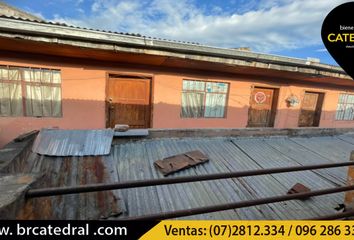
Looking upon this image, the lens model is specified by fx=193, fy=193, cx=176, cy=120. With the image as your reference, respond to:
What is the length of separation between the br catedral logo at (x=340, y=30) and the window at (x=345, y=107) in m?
8.34

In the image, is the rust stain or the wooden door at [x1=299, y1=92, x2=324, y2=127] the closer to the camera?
the rust stain

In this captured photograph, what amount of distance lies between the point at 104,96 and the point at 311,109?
28.6ft

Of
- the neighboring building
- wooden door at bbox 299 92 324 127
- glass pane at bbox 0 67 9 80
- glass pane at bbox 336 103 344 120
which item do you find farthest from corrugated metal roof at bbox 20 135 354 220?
glass pane at bbox 336 103 344 120

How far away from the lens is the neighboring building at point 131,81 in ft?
14.3

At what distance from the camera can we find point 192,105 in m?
6.70

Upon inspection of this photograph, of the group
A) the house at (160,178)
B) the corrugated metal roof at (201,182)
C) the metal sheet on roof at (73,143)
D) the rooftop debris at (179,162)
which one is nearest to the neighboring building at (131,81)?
the metal sheet on roof at (73,143)

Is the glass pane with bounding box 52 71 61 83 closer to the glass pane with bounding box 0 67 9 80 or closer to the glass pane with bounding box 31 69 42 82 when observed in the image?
the glass pane with bounding box 31 69 42 82

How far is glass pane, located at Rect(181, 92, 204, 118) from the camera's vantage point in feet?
21.6

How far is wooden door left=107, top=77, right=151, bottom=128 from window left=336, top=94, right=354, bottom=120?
9.03 meters

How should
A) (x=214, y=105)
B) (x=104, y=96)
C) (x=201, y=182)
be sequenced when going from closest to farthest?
1. (x=201, y=182)
2. (x=104, y=96)
3. (x=214, y=105)

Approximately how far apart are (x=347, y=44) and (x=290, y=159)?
2.19m

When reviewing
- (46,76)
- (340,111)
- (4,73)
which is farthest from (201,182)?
(340,111)

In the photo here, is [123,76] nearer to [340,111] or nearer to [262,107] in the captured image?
[262,107]

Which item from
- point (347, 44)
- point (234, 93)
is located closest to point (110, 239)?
point (347, 44)
